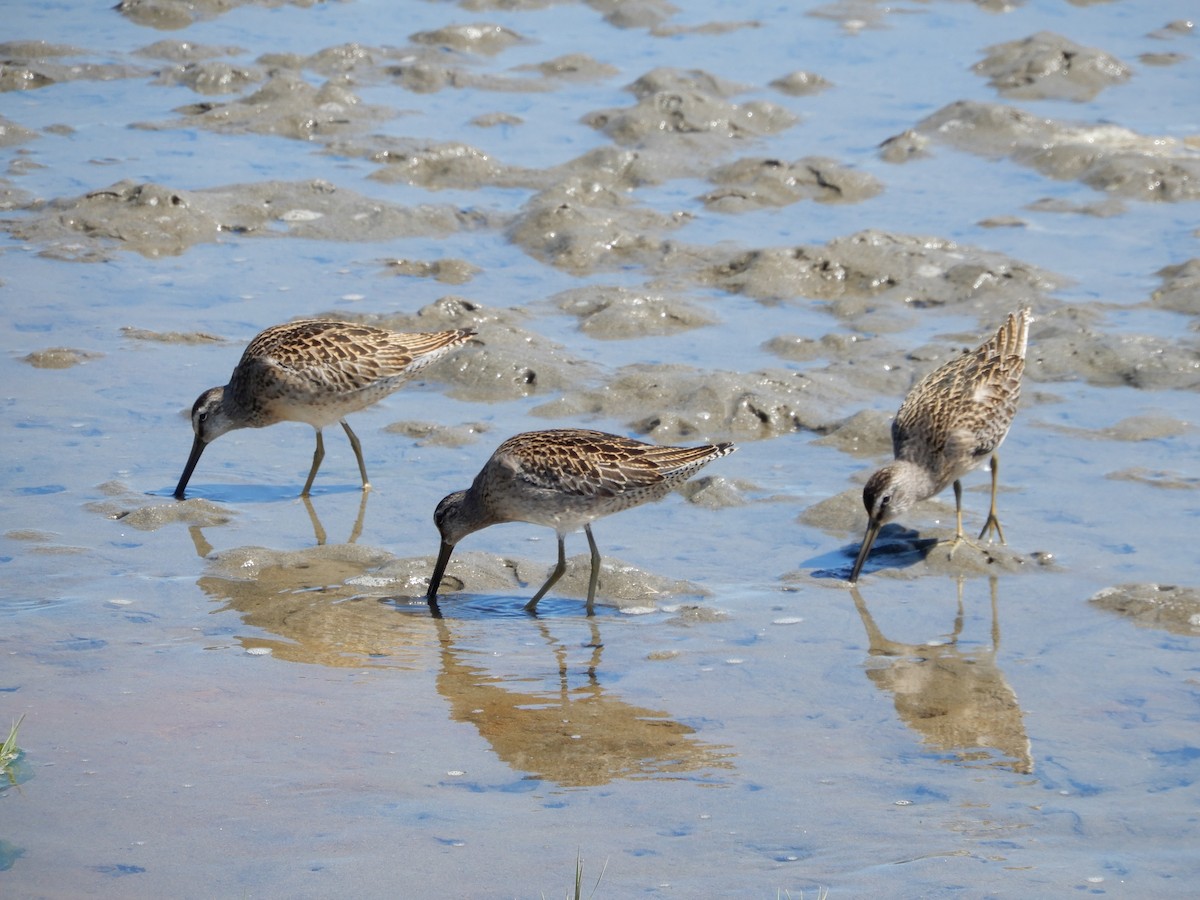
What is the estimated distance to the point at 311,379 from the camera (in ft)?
25.7

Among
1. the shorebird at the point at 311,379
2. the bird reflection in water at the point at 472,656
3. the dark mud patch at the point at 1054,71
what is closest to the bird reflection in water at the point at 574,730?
the bird reflection in water at the point at 472,656

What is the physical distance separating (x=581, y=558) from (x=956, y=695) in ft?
6.11

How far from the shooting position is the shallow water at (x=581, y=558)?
4.73m

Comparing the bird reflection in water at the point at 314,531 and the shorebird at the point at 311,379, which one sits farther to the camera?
the shorebird at the point at 311,379

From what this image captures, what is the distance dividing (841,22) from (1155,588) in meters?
10.7

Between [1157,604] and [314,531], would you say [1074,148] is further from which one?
[314,531]

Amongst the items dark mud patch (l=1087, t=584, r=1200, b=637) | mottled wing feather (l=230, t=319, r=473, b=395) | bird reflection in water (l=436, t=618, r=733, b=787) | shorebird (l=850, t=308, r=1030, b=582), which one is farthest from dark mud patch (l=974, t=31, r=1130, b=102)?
bird reflection in water (l=436, t=618, r=733, b=787)

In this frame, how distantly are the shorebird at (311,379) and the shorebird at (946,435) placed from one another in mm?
2463

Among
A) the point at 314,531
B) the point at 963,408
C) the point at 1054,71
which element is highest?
the point at 1054,71

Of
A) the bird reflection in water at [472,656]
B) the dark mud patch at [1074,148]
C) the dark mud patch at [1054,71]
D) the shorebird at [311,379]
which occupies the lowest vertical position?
the bird reflection in water at [472,656]

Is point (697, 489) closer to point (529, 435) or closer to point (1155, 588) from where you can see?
point (529, 435)

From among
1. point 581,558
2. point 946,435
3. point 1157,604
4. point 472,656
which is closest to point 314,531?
point 581,558

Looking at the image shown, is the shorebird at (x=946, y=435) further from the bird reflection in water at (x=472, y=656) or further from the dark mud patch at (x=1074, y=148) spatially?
the dark mud patch at (x=1074, y=148)

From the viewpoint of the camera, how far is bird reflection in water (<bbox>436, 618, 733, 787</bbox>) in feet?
17.1
